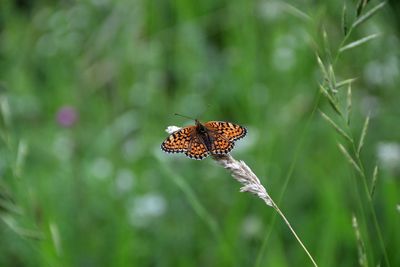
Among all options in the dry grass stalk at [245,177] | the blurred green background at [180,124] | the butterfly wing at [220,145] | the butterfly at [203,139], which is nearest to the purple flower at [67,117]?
the blurred green background at [180,124]

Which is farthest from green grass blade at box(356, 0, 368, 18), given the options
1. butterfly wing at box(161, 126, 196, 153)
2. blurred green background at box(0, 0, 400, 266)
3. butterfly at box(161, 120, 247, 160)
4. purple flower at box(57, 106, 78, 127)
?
purple flower at box(57, 106, 78, 127)

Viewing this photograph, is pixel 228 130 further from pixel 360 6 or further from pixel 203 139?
pixel 360 6

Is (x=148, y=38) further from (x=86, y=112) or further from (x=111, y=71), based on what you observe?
(x=86, y=112)

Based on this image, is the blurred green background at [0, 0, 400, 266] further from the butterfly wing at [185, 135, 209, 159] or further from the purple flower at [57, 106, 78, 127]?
the butterfly wing at [185, 135, 209, 159]

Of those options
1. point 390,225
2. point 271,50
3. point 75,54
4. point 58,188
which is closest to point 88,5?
point 75,54

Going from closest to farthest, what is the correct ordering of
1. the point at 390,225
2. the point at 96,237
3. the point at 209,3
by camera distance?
the point at 390,225
the point at 96,237
the point at 209,3

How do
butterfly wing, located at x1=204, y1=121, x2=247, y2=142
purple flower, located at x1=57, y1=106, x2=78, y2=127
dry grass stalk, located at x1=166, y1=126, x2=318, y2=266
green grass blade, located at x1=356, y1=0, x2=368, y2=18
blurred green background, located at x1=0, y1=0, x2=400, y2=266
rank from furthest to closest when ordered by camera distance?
purple flower, located at x1=57, y1=106, x2=78, y2=127, blurred green background, located at x1=0, y1=0, x2=400, y2=266, butterfly wing, located at x1=204, y1=121, x2=247, y2=142, green grass blade, located at x1=356, y1=0, x2=368, y2=18, dry grass stalk, located at x1=166, y1=126, x2=318, y2=266
